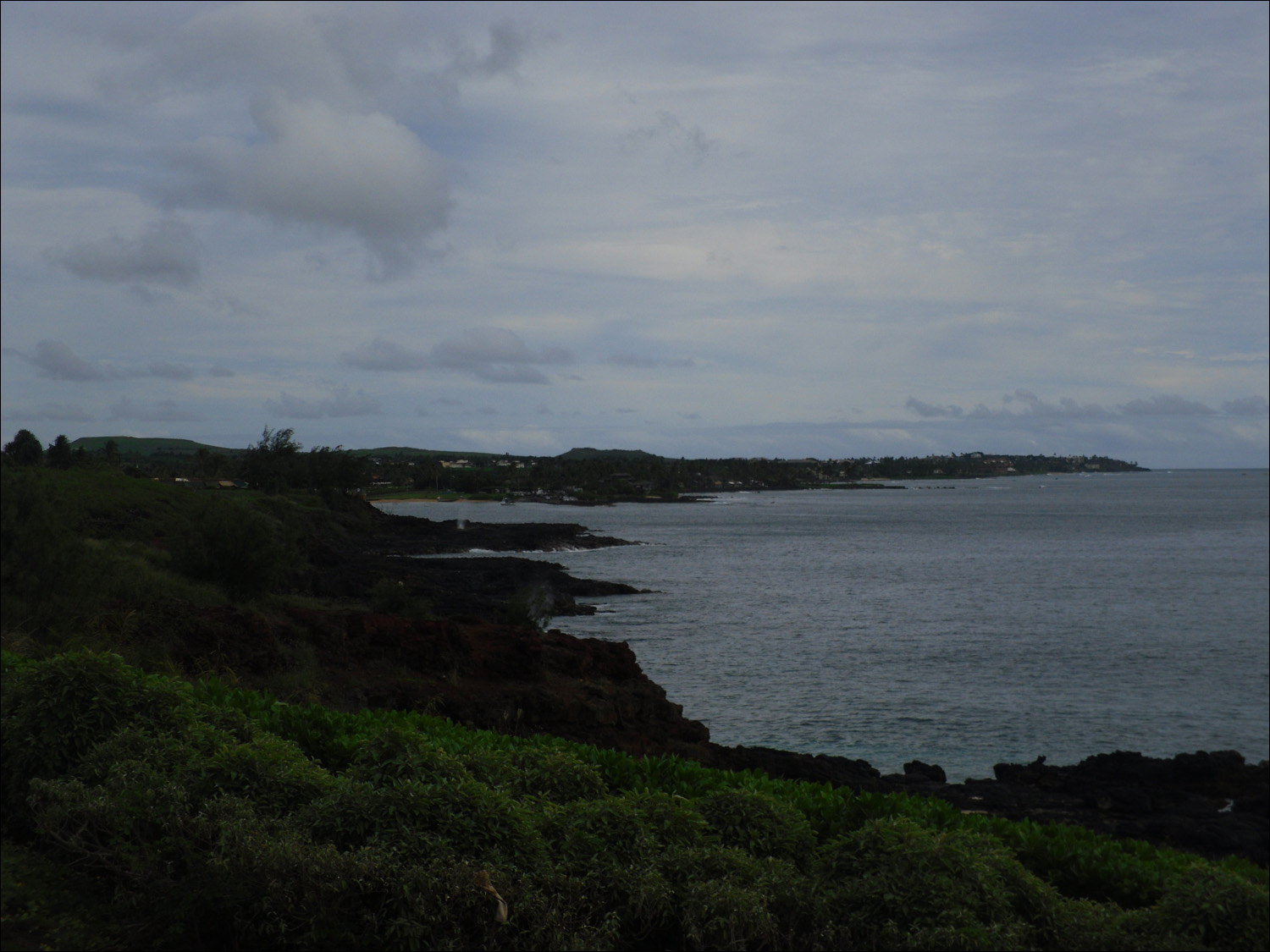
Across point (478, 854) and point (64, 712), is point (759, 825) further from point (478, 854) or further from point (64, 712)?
point (64, 712)

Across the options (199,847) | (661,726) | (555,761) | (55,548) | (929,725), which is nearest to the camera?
(199,847)

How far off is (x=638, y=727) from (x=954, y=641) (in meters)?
26.2

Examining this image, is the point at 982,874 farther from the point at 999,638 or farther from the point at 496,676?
the point at 999,638

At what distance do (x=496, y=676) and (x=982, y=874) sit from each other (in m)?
13.8

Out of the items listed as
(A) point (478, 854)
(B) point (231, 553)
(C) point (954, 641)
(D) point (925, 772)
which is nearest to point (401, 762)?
(A) point (478, 854)

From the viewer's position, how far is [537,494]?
184m

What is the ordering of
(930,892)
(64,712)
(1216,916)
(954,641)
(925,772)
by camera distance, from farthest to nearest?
(954,641) → (925,772) → (64,712) → (1216,916) → (930,892)

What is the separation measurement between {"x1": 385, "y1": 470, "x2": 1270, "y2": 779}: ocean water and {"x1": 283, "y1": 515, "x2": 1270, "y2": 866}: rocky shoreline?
3.52 m

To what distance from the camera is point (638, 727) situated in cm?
1747

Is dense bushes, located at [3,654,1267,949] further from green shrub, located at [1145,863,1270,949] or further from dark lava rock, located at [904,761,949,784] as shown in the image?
dark lava rock, located at [904,761,949,784]

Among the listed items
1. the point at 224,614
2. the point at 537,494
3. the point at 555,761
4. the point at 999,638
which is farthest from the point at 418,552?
the point at 537,494

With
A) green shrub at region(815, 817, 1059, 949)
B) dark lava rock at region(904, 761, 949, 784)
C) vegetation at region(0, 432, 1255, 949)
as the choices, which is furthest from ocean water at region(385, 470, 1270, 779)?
green shrub at region(815, 817, 1059, 949)

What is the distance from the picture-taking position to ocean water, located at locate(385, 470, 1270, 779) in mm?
26172

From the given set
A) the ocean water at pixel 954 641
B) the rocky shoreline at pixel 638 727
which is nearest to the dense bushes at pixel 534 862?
the rocky shoreline at pixel 638 727
